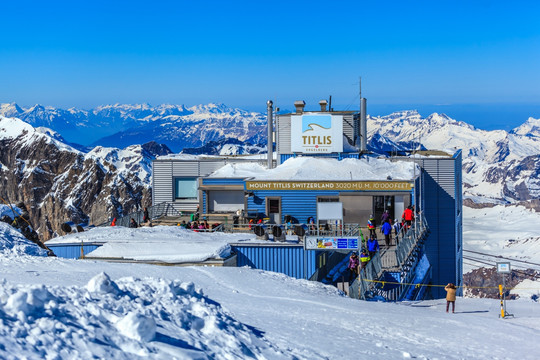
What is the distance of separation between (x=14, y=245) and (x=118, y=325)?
9.81 m

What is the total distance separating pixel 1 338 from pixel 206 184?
26635mm

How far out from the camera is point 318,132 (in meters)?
37.8

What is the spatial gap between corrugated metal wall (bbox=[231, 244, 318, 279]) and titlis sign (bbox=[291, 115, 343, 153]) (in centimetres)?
1369

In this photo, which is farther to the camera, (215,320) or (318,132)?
(318,132)

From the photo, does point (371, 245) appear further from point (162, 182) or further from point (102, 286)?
point (162, 182)

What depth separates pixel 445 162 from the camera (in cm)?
3928

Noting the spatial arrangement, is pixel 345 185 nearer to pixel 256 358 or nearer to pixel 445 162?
pixel 445 162

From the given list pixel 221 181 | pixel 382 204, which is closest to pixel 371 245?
pixel 382 204

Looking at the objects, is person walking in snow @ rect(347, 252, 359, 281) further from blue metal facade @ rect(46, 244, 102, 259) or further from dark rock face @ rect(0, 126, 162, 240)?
dark rock face @ rect(0, 126, 162, 240)

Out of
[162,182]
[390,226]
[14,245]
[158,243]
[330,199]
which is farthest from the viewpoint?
[162,182]

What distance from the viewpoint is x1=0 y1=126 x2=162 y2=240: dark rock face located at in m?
153

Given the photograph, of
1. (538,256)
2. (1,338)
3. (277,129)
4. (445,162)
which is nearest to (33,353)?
(1,338)

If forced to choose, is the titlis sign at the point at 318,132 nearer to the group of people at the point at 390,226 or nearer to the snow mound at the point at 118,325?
the group of people at the point at 390,226

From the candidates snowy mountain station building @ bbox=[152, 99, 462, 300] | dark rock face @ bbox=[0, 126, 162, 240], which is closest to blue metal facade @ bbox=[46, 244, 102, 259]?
snowy mountain station building @ bbox=[152, 99, 462, 300]
